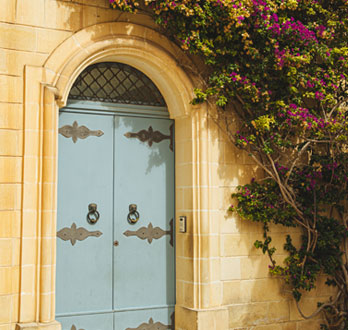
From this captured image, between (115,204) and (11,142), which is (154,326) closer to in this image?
(115,204)

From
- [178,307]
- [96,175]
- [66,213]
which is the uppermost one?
[96,175]

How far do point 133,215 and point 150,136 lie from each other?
0.92 meters

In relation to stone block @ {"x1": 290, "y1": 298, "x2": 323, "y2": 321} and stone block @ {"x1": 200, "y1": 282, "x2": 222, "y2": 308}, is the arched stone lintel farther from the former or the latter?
stone block @ {"x1": 290, "y1": 298, "x2": 323, "y2": 321}

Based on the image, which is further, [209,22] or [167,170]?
[167,170]

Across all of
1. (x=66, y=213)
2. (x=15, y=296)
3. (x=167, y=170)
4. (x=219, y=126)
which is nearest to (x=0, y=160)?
(x=66, y=213)

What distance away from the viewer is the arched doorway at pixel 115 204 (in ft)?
16.4

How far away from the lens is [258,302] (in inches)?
218

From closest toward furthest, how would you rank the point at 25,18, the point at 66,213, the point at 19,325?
the point at 19,325
the point at 25,18
the point at 66,213

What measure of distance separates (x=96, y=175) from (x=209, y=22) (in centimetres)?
201

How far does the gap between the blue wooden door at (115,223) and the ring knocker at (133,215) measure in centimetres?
1

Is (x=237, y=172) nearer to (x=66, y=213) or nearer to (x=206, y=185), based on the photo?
(x=206, y=185)

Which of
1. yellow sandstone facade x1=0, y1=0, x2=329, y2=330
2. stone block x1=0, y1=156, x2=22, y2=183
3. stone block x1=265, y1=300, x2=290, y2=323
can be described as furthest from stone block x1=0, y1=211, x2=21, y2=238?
stone block x1=265, y1=300, x2=290, y2=323

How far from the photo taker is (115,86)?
5.38m

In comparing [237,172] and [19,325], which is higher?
[237,172]
